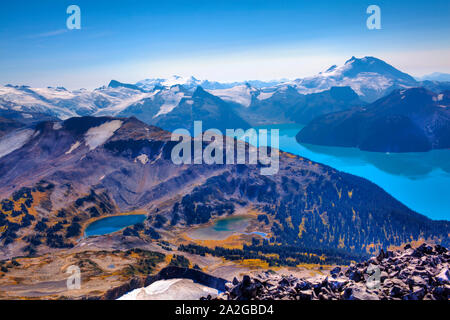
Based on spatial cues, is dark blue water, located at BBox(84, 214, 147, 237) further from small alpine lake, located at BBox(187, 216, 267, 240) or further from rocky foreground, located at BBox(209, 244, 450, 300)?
rocky foreground, located at BBox(209, 244, 450, 300)

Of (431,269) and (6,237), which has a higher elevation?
(431,269)

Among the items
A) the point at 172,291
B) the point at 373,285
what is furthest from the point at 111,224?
the point at 373,285

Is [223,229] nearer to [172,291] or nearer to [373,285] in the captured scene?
[172,291]

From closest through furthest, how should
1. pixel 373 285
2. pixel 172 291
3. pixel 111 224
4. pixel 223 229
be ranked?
Answer: pixel 373 285 < pixel 172 291 < pixel 223 229 < pixel 111 224

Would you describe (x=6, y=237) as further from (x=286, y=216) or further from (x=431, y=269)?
A: (x=431, y=269)

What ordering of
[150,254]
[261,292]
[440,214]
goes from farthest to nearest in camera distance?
[440,214], [150,254], [261,292]

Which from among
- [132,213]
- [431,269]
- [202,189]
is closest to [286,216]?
[202,189]
